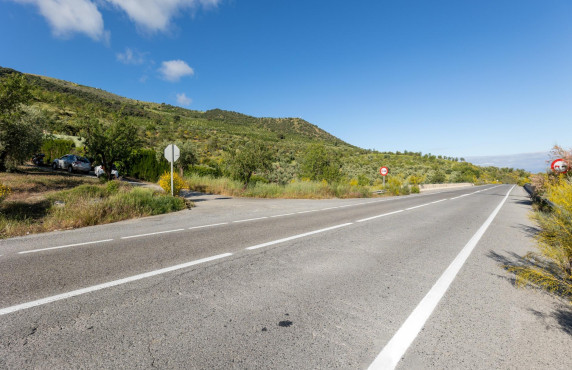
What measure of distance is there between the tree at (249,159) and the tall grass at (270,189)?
101cm

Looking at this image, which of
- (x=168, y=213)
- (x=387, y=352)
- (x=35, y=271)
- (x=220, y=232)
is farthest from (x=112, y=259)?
(x=168, y=213)

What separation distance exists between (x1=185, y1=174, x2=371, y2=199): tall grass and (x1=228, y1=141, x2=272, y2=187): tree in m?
1.01

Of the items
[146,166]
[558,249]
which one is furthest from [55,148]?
[558,249]

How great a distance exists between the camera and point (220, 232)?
282 inches

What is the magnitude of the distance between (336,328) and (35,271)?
4.55 metres

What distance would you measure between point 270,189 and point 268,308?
17.0 metres

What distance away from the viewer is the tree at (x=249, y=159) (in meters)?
19.6

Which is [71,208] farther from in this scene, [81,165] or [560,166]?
[560,166]

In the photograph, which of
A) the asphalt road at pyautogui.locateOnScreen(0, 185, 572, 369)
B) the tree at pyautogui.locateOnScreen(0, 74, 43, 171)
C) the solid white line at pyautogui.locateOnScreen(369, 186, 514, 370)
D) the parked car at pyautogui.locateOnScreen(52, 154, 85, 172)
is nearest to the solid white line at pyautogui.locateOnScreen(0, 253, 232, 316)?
the asphalt road at pyautogui.locateOnScreen(0, 185, 572, 369)

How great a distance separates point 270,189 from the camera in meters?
20.0

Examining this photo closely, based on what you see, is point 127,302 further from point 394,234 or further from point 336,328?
point 394,234

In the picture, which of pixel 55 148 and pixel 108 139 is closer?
pixel 108 139

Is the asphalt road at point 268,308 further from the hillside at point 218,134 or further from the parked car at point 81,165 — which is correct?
the parked car at point 81,165

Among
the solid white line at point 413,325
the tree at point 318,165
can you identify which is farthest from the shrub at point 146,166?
the solid white line at point 413,325
